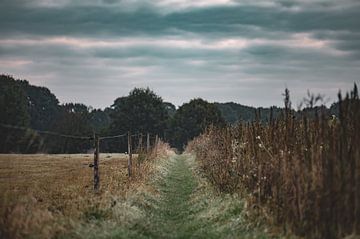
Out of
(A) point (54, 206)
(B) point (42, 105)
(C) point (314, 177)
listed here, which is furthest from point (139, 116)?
(C) point (314, 177)

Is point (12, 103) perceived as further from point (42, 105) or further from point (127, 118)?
point (42, 105)

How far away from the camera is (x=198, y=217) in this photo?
14.3 metres

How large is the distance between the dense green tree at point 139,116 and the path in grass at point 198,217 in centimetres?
7619

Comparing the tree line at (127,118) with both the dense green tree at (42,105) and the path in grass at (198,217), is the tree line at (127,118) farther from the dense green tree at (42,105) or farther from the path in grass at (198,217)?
the path in grass at (198,217)

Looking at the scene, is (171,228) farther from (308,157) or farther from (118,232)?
(308,157)

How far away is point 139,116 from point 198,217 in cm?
8266

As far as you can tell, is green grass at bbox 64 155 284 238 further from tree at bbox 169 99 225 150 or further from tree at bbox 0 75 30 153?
tree at bbox 169 99 225 150

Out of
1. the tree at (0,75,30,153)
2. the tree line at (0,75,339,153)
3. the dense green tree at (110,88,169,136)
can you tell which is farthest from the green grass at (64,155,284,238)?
the dense green tree at (110,88,169,136)

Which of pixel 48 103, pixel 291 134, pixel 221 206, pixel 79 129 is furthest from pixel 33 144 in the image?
pixel 48 103

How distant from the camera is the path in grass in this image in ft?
→ 38.1

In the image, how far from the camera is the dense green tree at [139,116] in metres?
96.2

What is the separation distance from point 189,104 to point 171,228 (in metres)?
93.9

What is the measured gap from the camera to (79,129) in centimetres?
9319

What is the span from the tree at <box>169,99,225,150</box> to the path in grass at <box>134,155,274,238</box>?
80.2 m
